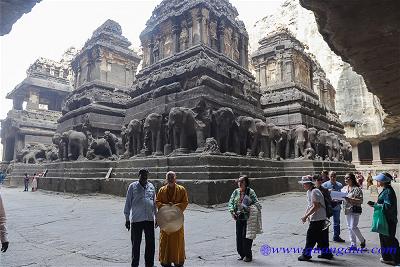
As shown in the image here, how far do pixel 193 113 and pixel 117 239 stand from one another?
20.5 ft

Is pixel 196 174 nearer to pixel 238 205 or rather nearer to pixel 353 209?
pixel 238 205

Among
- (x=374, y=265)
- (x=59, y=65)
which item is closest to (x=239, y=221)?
(x=374, y=265)

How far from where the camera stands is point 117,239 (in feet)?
17.2

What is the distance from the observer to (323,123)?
1962cm

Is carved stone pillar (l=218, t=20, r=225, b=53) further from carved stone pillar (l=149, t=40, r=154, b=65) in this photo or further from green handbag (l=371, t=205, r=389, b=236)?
green handbag (l=371, t=205, r=389, b=236)

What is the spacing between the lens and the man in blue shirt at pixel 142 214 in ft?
12.6

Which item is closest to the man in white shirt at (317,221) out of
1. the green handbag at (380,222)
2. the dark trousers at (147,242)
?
the green handbag at (380,222)

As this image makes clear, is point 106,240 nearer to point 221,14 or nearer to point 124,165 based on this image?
point 124,165

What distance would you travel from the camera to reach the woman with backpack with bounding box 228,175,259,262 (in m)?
4.14

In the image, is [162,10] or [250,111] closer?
[250,111]

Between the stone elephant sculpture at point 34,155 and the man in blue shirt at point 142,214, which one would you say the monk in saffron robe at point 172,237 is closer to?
the man in blue shirt at point 142,214

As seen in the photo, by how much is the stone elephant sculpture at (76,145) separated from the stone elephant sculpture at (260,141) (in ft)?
27.1

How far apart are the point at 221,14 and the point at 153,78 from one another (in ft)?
15.8

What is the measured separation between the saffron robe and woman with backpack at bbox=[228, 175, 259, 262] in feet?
2.68
